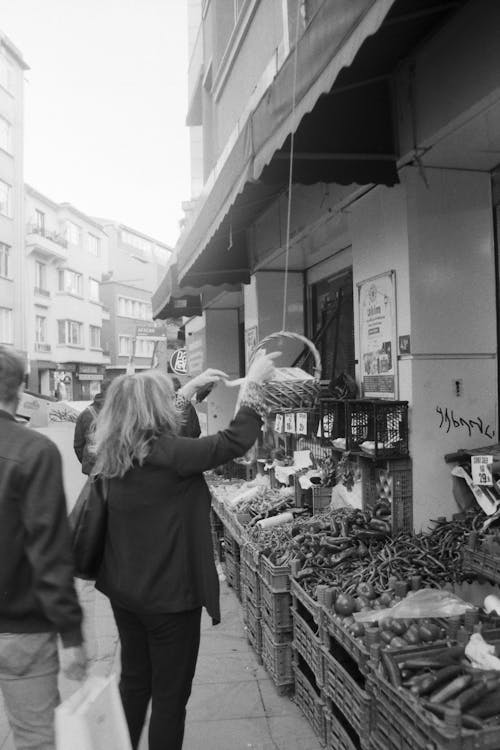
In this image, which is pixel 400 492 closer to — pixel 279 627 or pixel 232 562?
pixel 279 627

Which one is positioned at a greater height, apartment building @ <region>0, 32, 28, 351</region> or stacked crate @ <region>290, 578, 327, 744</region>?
apartment building @ <region>0, 32, 28, 351</region>

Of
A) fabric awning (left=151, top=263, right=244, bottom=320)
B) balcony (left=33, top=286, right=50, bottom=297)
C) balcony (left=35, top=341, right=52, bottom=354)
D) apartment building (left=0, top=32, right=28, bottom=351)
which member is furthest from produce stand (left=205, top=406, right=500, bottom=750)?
balcony (left=33, top=286, right=50, bottom=297)

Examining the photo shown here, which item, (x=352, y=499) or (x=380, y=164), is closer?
(x=380, y=164)

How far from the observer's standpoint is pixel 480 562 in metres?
3.38

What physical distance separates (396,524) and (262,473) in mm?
3645

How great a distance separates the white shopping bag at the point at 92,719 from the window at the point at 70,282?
3984 centimetres

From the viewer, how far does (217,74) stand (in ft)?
34.3

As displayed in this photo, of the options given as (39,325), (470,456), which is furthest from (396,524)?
(39,325)

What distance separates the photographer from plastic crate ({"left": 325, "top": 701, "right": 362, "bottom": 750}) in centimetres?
313

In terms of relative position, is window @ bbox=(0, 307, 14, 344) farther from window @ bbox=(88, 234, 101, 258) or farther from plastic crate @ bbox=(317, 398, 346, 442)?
plastic crate @ bbox=(317, 398, 346, 442)

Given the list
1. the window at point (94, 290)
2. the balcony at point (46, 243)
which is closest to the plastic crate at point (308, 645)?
the balcony at point (46, 243)

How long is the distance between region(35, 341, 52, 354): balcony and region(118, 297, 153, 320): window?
11.2m

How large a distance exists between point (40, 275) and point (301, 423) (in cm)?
3623

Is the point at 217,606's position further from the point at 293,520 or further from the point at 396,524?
the point at 293,520
